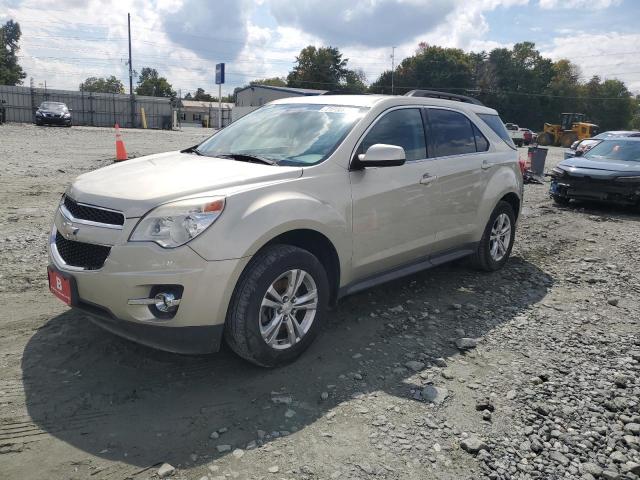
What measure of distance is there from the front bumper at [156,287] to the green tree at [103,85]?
11400cm

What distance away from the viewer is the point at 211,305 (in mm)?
3031

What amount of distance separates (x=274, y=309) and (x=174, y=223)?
86cm

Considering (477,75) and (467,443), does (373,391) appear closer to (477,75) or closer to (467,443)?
(467,443)

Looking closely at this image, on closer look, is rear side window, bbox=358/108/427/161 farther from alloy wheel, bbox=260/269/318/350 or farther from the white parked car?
alloy wheel, bbox=260/269/318/350

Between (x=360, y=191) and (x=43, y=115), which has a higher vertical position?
(x=43, y=115)

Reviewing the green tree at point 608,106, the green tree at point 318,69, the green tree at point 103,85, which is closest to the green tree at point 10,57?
the green tree at point 103,85

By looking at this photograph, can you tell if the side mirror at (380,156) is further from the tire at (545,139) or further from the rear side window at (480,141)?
the tire at (545,139)

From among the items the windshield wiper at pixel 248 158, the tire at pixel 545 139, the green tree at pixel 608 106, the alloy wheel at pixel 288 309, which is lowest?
the alloy wheel at pixel 288 309

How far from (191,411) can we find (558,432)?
210cm

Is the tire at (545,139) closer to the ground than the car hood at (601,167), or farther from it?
farther from it

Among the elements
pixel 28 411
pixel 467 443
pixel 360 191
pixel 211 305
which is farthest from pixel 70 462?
pixel 360 191

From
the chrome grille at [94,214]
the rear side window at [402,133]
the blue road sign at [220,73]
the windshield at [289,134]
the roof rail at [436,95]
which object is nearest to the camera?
the chrome grille at [94,214]

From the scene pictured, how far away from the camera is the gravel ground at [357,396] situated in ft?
8.70

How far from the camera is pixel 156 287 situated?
9.80 feet
